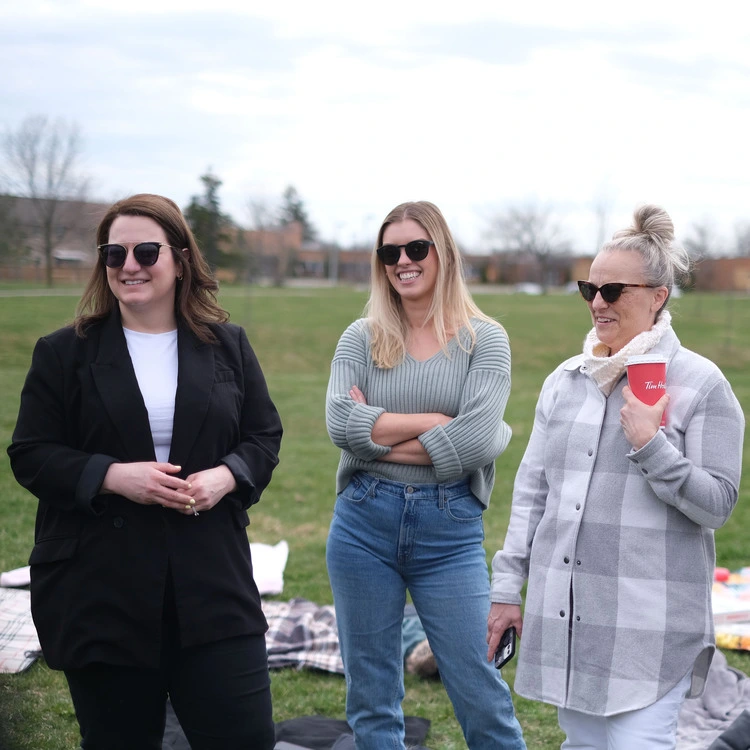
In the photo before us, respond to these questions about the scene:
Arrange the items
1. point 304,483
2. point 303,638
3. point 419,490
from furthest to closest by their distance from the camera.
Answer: point 304,483
point 303,638
point 419,490

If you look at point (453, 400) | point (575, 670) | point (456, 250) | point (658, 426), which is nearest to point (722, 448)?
point (658, 426)

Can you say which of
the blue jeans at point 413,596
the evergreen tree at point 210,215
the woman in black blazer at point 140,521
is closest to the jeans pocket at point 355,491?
the blue jeans at point 413,596

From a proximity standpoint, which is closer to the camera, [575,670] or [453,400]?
[575,670]

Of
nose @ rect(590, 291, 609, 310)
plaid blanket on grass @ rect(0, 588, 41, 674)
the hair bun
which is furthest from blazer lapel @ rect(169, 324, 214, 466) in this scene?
plaid blanket on grass @ rect(0, 588, 41, 674)

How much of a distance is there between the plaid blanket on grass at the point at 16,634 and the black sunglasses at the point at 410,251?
2952 mm

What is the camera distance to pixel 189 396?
278cm

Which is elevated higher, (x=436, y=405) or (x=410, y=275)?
(x=410, y=275)

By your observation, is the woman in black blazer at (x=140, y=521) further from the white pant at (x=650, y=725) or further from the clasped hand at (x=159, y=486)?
the white pant at (x=650, y=725)

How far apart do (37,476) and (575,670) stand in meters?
1.72

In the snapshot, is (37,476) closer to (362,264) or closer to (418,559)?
(418,559)

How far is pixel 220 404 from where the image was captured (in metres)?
2.85

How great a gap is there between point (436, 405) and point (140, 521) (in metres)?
1.15

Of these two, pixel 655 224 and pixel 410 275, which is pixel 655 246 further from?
pixel 410 275

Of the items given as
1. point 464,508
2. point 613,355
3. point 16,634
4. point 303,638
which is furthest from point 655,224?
point 16,634
